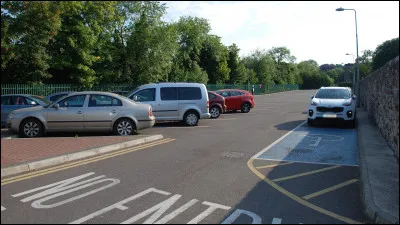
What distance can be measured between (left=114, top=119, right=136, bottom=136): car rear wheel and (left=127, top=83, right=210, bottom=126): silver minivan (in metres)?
2.64

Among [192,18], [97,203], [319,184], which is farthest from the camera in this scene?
[192,18]

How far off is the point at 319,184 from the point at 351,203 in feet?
3.62

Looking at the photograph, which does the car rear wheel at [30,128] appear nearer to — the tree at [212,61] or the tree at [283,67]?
the tree at [212,61]

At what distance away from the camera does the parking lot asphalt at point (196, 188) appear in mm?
4926

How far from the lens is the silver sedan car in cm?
1124

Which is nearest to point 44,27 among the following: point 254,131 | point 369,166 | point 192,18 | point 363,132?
point 254,131

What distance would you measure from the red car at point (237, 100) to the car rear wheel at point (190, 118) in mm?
7527

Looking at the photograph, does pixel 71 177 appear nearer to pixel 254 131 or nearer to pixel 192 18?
pixel 254 131

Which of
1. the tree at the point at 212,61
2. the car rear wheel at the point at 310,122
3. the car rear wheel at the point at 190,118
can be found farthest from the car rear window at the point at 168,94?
the tree at the point at 212,61

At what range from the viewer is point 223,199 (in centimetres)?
562

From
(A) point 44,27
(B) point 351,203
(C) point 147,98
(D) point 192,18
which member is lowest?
(B) point 351,203

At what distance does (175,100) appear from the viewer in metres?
15.1

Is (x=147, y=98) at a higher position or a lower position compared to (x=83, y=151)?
higher

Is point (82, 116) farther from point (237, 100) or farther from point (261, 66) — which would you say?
point (261, 66)
